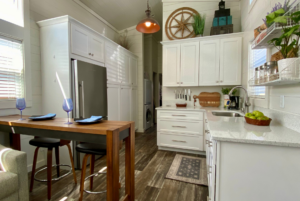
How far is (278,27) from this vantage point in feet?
3.60

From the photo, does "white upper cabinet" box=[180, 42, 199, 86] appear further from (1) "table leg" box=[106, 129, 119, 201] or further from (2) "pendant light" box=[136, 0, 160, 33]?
(1) "table leg" box=[106, 129, 119, 201]

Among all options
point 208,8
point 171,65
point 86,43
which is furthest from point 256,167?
point 208,8

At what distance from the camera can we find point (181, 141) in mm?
2977

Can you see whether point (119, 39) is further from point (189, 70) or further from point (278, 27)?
point (278, 27)

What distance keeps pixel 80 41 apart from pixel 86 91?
84 centimetres

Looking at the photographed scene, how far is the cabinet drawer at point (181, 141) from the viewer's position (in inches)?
112

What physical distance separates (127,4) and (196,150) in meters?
3.78

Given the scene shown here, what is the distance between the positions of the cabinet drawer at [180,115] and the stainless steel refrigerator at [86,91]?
1207mm

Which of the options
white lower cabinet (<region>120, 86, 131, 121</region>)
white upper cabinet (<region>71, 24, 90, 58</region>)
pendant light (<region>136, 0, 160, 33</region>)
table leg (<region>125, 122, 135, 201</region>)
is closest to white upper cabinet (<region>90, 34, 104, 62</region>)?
white upper cabinet (<region>71, 24, 90, 58</region>)

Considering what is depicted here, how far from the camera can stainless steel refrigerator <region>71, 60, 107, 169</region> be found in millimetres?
2254

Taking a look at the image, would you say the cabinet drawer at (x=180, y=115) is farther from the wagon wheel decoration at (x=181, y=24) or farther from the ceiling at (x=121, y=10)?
the ceiling at (x=121, y=10)

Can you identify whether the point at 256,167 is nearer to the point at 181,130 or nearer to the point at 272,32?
the point at 272,32

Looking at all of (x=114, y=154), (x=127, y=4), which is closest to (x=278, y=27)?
(x=114, y=154)

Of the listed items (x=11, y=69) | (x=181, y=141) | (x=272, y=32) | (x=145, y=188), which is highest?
(x=272, y=32)
